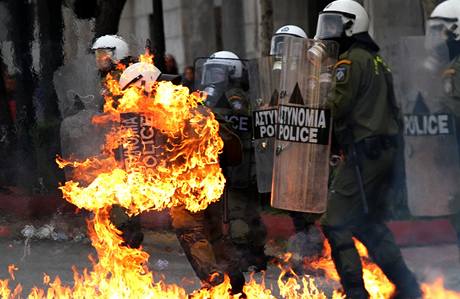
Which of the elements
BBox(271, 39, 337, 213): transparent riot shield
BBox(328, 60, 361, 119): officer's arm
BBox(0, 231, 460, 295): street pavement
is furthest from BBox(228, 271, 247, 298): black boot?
BBox(0, 231, 460, 295): street pavement

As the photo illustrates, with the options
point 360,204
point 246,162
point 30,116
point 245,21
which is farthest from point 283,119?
point 245,21

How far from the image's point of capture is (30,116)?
11680 millimetres

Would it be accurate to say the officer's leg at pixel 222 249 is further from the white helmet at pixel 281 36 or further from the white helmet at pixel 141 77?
the white helmet at pixel 281 36

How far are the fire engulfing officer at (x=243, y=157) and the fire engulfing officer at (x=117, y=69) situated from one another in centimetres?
78

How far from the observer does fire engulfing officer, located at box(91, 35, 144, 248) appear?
21.7 ft

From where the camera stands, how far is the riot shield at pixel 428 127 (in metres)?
6.76

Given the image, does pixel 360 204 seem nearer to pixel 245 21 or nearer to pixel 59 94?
pixel 59 94

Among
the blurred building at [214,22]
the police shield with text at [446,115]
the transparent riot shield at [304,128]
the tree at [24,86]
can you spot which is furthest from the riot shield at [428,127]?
the blurred building at [214,22]

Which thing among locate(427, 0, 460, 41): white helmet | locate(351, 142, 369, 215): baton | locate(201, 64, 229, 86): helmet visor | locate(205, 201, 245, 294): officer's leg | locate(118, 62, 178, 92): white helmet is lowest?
locate(205, 201, 245, 294): officer's leg

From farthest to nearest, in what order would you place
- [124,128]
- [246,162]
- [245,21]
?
[245,21] < [246,162] < [124,128]

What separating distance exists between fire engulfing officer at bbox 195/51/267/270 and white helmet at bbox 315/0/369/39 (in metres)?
1.39

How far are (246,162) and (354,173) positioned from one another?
165 centimetres

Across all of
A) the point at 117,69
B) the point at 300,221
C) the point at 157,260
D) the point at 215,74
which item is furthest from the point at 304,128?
the point at 157,260

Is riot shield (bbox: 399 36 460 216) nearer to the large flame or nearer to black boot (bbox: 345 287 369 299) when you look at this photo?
black boot (bbox: 345 287 369 299)
